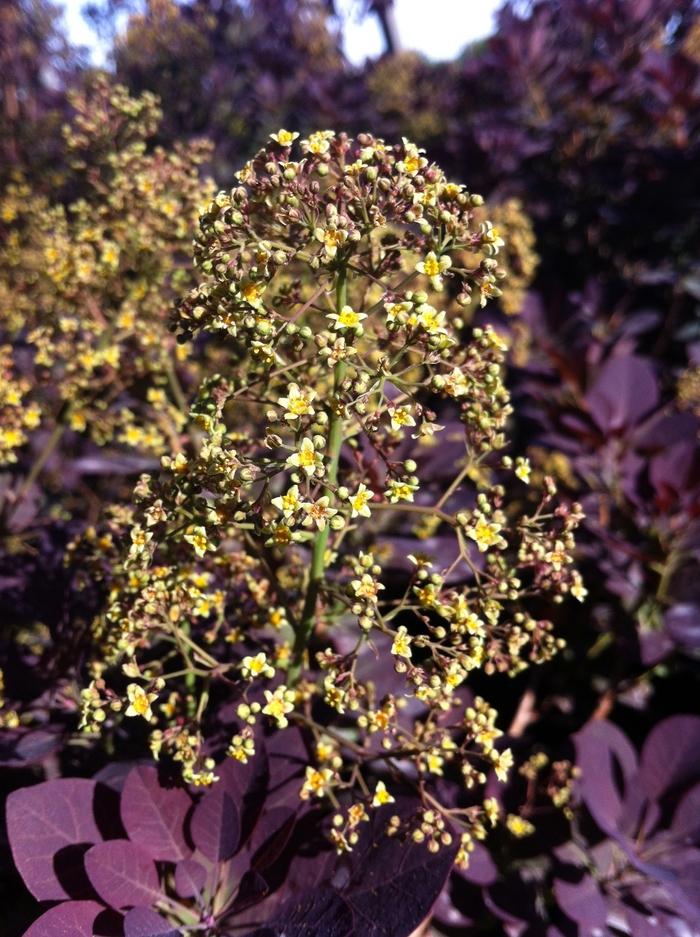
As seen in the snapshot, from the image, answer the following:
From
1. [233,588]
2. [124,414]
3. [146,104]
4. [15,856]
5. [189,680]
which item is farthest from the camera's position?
[146,104]

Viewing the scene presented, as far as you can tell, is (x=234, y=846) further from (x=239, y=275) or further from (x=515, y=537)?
(x=239, y=275)

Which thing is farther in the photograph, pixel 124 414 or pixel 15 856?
pixel 124 414

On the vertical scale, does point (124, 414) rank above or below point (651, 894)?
above

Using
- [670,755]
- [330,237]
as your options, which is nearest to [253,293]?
[330,237]

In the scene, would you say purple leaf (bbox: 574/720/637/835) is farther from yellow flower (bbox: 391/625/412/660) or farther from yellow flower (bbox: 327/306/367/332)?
yellow flower (bbox: 327/306/367/332)

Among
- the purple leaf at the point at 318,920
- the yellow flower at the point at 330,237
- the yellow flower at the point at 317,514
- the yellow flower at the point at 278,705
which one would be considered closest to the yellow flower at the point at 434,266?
the yellow flower at the point at 330,237

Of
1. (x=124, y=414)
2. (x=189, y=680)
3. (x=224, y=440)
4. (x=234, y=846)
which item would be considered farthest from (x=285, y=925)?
(x=124, y=414)

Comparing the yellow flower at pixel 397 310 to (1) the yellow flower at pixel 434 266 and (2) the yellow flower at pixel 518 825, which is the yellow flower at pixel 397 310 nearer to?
(1) the yellow flower at pixel 434 266
